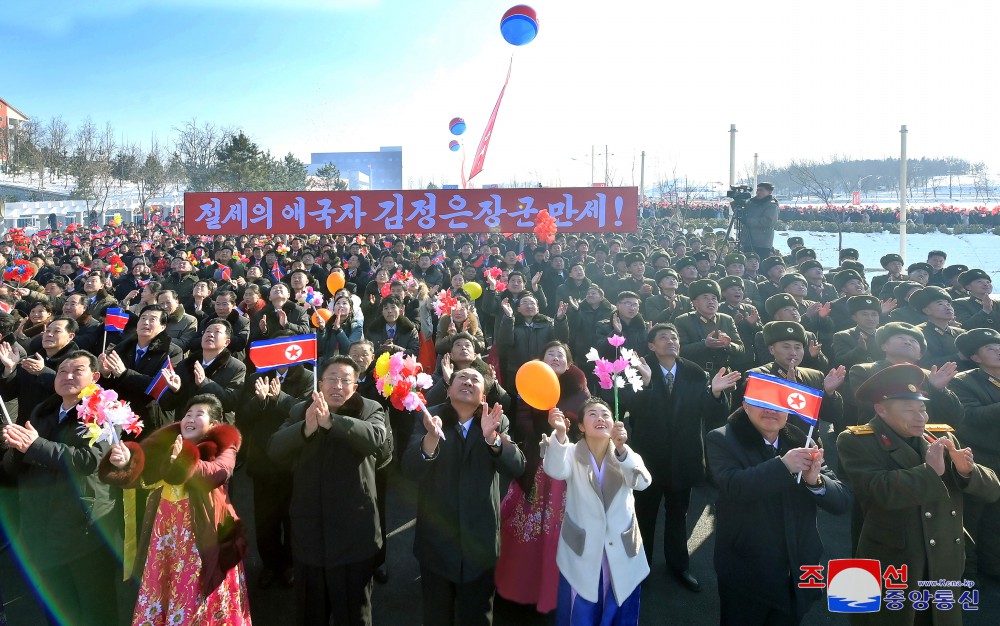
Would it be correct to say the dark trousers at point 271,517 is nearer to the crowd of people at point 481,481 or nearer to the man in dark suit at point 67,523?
the crowd of people at point 481,481

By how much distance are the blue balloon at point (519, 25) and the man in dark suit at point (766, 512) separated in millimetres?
8533

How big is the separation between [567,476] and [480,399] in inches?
27.4

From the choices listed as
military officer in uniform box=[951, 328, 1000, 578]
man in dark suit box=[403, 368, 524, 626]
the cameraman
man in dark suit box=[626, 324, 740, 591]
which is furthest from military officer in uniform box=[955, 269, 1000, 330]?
man in dark suit box=[403, 368, 524, 626]

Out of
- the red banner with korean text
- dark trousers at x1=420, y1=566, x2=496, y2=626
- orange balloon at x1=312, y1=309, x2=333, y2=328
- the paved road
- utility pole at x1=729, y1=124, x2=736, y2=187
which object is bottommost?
the paved road

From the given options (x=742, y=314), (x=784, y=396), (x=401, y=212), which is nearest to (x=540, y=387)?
(x=784, y=396)

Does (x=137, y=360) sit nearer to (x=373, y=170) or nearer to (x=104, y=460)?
(x=104, y=460)

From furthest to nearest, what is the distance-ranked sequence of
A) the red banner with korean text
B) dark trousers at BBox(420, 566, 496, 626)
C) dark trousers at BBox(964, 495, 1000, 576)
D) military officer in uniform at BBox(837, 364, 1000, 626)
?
the red banner with korean text → dark trousers at BBox(964, 495, 1000, 576) → dark trousers at BBox(420, 566, 496, 626) → military officer in uniform at BBox(837, 364, 1000, 626)

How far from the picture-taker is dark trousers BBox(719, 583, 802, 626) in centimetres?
300

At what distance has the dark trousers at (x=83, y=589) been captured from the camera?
332 cm

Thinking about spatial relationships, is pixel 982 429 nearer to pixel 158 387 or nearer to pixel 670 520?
pixel 670 520

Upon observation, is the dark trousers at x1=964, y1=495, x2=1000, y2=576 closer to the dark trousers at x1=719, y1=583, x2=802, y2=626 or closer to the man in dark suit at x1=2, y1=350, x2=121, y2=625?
the dark trousers at x1=719, y1=583, x2=802, y2=626

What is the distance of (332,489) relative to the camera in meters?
3.30

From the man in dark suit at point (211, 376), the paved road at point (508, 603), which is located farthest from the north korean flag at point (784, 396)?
the man in dark suit at point (211, 376)

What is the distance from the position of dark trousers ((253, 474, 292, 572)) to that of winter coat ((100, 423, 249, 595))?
1.08 meters
